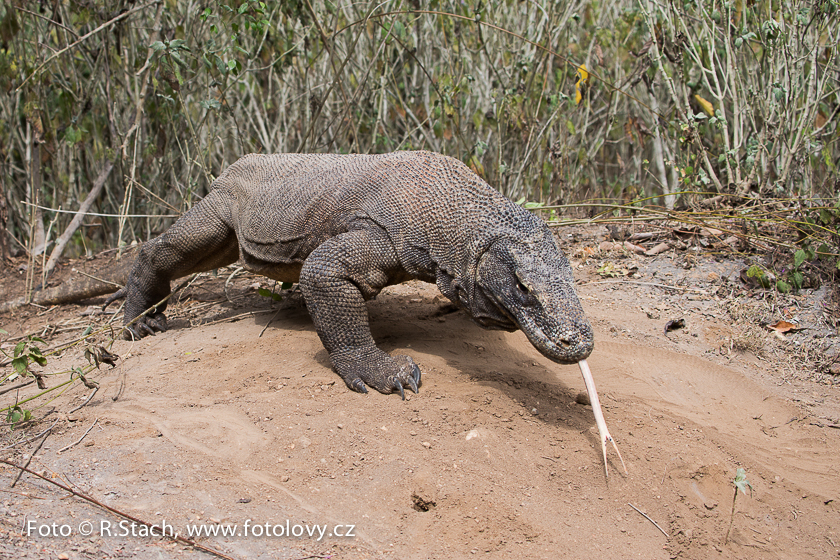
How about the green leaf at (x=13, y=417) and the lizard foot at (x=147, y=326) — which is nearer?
the green leaf at (x=13, y=417)

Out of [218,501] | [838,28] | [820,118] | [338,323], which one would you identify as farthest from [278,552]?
[820,118]

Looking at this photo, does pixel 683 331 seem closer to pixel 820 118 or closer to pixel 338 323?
pixel 338 323

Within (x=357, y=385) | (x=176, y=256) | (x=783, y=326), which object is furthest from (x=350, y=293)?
(x=783, y=326)

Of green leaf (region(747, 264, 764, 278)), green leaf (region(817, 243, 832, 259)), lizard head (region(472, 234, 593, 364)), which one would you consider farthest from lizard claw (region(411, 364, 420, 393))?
green leaf (region(817, 243, 832, 259))

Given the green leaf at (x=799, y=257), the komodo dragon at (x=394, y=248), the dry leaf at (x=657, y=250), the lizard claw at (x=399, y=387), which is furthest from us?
the dry leaf at (x=657, y=250)

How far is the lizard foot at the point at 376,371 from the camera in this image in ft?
10.8

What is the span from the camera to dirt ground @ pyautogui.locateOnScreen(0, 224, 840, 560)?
247cm

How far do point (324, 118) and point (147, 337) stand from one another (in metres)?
3.87

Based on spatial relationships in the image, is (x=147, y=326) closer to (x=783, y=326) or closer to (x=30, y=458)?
(x=30, y=458)

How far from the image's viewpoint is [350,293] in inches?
135

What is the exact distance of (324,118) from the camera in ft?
25.3

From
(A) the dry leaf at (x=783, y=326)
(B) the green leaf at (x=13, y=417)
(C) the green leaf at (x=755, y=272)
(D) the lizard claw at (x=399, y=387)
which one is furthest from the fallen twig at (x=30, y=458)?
(C) the green leaf at (x=755, y=272)

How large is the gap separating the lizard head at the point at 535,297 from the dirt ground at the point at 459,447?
495 mm

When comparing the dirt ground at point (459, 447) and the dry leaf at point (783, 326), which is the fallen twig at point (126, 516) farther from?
the dry leaf at point (783, 326)
